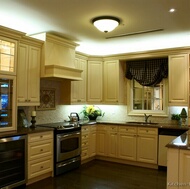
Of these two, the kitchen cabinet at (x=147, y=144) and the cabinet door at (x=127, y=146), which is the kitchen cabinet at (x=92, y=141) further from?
the kitchen cabinet at (x=147, y=144)

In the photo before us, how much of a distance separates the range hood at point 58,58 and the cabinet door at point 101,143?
59.9 inches

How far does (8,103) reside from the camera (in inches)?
141

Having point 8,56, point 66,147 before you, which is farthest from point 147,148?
point 8,56

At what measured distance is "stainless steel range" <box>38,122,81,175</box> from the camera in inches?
163

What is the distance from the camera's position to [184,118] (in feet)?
15.9

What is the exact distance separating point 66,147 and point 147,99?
2.53 m

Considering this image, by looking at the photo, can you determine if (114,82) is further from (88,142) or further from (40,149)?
(40,149)

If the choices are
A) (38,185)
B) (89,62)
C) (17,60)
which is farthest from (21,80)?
(89,62)

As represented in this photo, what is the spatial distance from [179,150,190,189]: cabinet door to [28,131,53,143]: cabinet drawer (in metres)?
2.33

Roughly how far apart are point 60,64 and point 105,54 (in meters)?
1.88

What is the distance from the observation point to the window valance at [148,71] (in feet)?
17.4

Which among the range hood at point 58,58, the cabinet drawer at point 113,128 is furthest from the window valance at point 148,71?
the range hood at point 58,58

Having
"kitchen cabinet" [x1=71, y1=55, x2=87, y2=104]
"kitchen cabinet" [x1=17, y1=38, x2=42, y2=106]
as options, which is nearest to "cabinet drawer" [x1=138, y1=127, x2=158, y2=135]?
"kitchen cabinet" [x1=71, y1=55, x2=87, y2=104]

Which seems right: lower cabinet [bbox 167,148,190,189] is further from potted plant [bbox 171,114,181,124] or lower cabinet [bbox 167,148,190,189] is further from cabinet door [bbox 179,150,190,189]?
potted plant [bbox 171,114,181,124]
